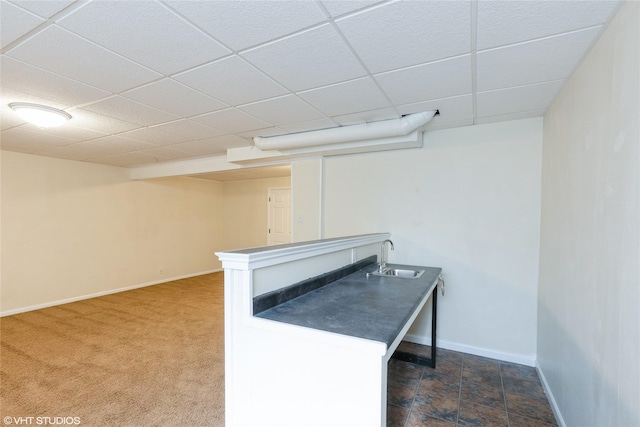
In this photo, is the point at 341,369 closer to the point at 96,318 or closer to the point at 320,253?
the point at 320,253

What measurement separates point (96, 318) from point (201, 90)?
3.63 meters

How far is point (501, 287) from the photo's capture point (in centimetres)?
286

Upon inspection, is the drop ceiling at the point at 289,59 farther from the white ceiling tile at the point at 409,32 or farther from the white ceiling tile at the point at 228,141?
the white ceiling tile at the point at 228,141

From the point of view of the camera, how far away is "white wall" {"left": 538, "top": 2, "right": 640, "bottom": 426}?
3.79 feet

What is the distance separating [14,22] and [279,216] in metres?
5.30

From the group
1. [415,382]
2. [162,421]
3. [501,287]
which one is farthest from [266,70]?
[501,287]

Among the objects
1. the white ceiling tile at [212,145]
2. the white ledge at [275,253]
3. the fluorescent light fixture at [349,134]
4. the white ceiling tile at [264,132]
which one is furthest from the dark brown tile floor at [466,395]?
the white ceiling tile at [212,145]

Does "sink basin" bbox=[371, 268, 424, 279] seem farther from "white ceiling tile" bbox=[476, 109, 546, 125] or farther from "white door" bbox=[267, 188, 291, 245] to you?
"white door" bbox=[267, 188, 291, 245]

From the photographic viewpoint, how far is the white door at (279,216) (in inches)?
257

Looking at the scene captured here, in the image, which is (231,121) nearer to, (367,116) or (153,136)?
(153,136)

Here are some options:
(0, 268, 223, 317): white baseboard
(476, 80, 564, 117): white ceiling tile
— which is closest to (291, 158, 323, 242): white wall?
(476, 80, 564, 117): white ceiling tile

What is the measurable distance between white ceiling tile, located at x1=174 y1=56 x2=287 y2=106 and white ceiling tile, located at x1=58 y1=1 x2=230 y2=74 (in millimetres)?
105

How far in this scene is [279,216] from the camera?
259 inches

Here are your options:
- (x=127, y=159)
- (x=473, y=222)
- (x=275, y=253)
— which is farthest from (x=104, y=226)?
(x=473, y=222)
